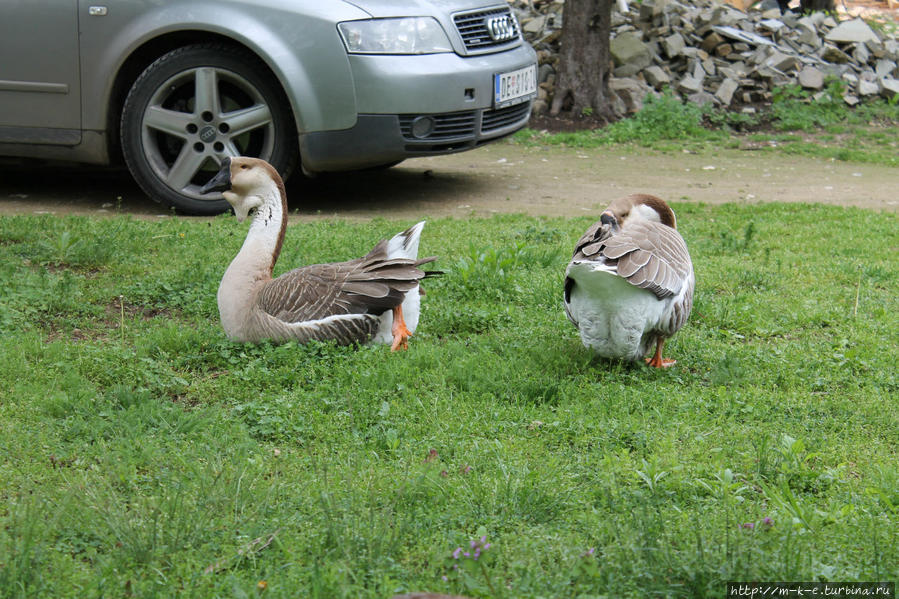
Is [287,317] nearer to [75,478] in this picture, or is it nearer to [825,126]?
[75,478]

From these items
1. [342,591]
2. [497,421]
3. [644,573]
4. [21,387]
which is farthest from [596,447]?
[21,387]

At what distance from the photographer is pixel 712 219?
26.5ft

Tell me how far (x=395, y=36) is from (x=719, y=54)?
7835mm

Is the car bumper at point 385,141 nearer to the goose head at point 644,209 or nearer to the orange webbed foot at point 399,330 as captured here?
the goose head at point 644,209

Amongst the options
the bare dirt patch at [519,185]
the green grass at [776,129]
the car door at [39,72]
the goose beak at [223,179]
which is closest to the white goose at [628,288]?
the goose beak at [223,179]

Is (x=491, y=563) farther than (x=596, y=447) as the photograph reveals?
No

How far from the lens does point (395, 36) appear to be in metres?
7.87

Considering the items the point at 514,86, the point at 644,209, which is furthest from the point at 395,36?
the point at 644,209

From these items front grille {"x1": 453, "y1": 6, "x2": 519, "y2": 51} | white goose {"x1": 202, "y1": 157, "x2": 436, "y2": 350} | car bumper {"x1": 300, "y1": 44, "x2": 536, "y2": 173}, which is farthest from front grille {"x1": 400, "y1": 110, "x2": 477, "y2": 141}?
white goose {"x1": 202, "y1": 157, "x2": 436, "y2": 350}

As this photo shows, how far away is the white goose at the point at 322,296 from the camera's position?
4.95 meters

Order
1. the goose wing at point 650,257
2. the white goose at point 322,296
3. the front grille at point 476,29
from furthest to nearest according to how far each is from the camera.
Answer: the front grille at point 476,29 < the white goose at point 322,296 < the goose wing at point 650,257

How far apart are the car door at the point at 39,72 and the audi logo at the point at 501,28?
11.1ft

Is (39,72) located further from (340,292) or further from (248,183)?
(340,292)

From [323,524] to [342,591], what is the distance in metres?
0.47
